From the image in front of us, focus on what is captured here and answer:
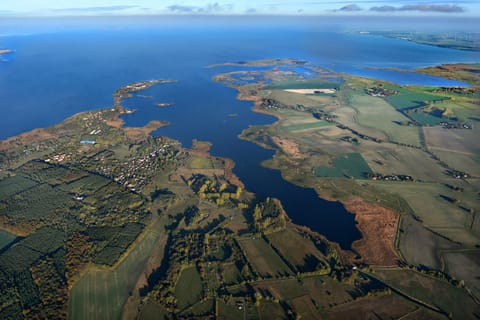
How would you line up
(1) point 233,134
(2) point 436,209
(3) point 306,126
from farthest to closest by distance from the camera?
(3) point 306,126 → (1) point 233,134 → (2) point 436,209

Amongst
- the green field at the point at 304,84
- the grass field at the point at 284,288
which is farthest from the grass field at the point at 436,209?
the green field at the point at 304,84

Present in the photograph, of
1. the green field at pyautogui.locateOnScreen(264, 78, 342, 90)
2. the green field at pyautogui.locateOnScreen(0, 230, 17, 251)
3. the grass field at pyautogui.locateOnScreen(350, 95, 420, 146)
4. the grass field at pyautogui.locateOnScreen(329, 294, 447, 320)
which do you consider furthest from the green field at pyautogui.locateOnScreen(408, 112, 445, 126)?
the green field at pyautogui.locateOnScreen(0, 230, 17, 251)

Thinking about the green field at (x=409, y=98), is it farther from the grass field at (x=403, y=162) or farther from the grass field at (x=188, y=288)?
the grass field at (x=188, y=288)

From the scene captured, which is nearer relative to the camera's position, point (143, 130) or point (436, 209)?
point (436, 209)

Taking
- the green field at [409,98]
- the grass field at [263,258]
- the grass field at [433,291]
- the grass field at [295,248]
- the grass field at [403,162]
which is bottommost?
the grass field at [263,258]

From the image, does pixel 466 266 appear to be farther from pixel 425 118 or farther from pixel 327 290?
pixel 425 118

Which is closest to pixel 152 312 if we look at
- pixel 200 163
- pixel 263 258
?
pixel 263 258
